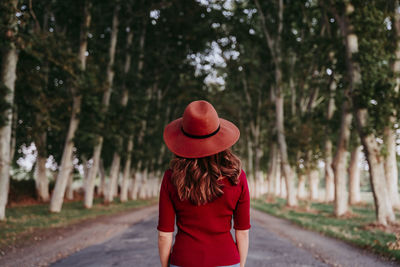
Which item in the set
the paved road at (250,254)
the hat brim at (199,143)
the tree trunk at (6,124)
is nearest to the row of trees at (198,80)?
the tree trunk at (6,124)

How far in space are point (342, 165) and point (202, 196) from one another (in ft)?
49.6

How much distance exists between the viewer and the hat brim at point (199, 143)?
2.43 metres

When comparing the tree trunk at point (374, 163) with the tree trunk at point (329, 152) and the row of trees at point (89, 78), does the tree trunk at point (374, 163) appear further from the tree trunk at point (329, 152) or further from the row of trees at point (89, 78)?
the row of trees at point (89, 78)

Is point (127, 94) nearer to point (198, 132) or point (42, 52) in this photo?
point (42, 52)

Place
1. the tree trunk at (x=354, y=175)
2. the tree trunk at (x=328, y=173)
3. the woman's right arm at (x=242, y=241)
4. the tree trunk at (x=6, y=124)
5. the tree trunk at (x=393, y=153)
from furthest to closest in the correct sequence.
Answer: the tree trunk at (x=354, y=175) < the tree trunk at (x=328, y=173) < the tree trunk at (x=393, y=153) < the tree trunk at (x=6, y=124) < the woman's right arm at (x=242, y=241)

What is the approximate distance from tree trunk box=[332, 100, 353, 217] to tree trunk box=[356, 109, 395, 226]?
386cm

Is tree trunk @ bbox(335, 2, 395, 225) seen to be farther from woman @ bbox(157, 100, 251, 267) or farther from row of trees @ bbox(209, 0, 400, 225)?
woman @ bbox(157, 100, 251, 267)

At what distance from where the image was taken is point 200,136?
2.52 meters

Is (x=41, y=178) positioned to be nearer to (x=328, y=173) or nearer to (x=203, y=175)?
(x=328, y=173)

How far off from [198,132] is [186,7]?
23.3 metres

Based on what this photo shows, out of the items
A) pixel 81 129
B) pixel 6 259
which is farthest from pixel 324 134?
pixel 6 259

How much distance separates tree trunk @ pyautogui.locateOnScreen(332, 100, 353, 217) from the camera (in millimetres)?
15828

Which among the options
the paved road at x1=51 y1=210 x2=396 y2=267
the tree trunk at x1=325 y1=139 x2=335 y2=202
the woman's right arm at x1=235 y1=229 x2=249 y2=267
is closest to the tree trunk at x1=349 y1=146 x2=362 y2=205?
the tree trunk at x1=325 y1=139 x2=335 y2=202

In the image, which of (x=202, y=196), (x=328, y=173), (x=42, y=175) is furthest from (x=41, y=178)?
(x=202, y=196)
